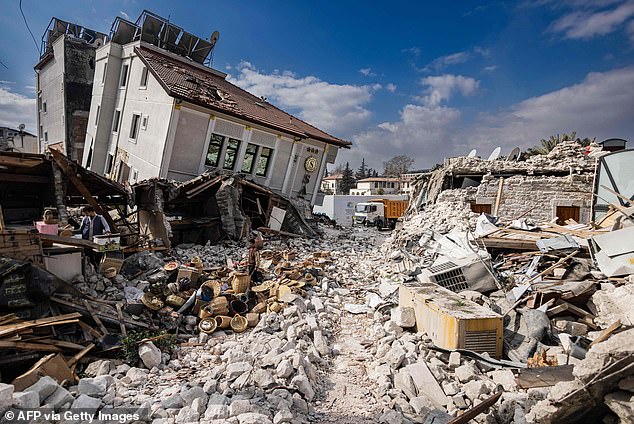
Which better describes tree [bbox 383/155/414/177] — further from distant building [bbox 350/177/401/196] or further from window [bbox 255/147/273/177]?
window [bbox 255/147/273/177]

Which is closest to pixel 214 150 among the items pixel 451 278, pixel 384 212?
pixel 451 278

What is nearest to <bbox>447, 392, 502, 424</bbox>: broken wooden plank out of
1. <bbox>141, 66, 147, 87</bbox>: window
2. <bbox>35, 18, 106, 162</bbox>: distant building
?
<bbox>141, 66, 147, 87</bbox>: window

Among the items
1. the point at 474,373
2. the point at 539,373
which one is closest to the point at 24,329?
the point at 474,373

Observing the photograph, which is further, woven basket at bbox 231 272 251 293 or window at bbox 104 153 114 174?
window at bbox 104 153 114 174

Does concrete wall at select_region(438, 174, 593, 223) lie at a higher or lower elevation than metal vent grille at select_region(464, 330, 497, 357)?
higher

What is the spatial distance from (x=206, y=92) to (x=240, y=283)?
12.5 meters

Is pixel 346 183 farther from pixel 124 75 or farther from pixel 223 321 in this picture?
pixel 223 321

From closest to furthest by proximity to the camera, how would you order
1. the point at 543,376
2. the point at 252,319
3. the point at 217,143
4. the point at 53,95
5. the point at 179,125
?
the point at 543,376, the point at 252,319, the point at 179,125, the point at 217,143, the point at 53,95

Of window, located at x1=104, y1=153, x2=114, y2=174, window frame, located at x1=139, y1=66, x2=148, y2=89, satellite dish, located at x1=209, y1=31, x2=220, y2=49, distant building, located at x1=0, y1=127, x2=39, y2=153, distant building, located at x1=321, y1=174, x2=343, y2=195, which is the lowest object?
distant building, located at x1=0, y1=127, x2=39, y2=153

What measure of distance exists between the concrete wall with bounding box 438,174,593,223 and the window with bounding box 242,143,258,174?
10720 mm

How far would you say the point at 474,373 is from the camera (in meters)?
4.33

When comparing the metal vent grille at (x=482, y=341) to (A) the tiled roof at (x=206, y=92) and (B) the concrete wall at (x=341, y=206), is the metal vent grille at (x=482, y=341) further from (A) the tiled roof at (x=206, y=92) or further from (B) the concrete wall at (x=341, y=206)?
(B) the concrete wall at (x=341, y=206)

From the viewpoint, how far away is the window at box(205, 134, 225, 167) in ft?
52.8

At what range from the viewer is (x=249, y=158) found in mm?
17797
